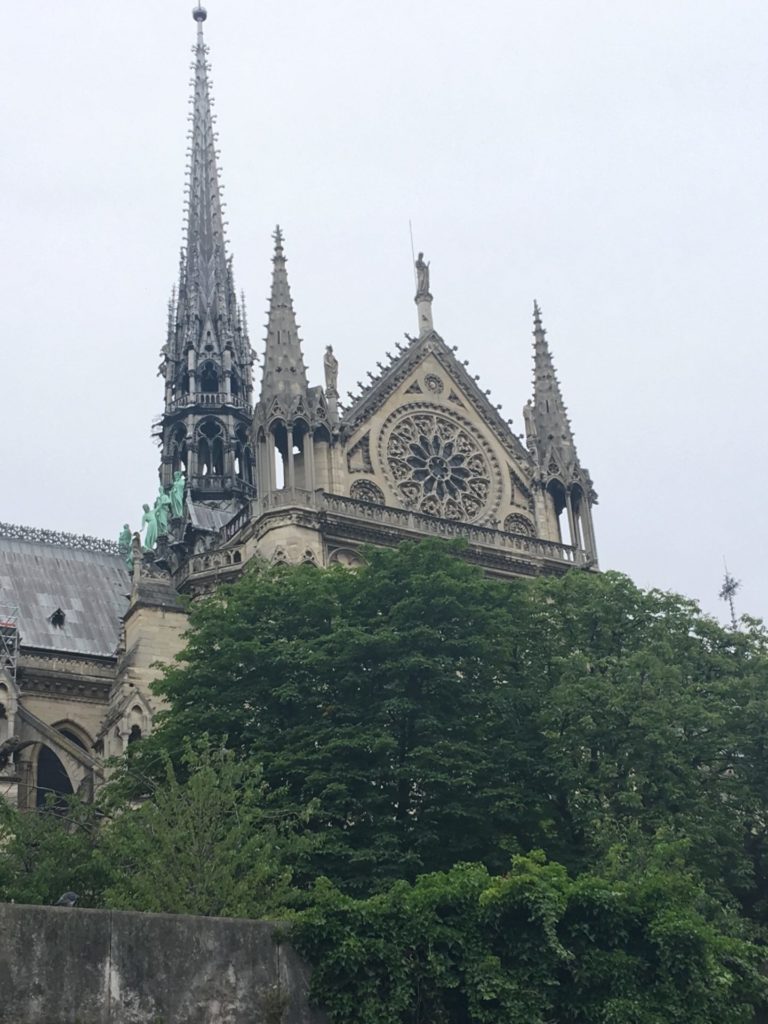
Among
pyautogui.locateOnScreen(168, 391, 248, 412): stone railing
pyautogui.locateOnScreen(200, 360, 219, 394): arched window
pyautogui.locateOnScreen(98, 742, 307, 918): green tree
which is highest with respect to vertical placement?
pyautogui.locateOnScreen(200, 360, 219, 394): arched window

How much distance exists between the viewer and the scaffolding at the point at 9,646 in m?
49.4

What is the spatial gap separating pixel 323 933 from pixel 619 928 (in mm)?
4878

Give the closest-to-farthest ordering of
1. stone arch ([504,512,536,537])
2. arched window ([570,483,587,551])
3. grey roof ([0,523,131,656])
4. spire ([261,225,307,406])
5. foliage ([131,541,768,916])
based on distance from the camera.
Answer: foliage ([131,541,768,916]) → spire ([261,225,307,406]) → stone arch ([504,512,536,537]) → arched window ([570,483,587,551]) → grey roof ([0,523,131,656])

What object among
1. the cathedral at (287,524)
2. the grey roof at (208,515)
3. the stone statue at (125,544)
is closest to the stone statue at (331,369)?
the cathedral at (287,524)

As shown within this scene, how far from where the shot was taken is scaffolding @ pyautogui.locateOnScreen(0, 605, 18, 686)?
49.4m

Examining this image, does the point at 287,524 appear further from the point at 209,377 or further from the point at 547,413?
the point at 209,377

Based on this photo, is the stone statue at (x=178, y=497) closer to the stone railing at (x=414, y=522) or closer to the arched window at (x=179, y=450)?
the arched window at (x=179, y=450)

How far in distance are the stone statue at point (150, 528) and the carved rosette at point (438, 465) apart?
12237 mm

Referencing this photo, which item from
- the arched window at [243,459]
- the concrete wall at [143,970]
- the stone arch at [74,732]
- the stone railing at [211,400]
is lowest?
the concrete wall at [143,970]

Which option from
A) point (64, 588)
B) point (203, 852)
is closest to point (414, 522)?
point (64, 588)

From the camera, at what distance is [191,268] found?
74375mm

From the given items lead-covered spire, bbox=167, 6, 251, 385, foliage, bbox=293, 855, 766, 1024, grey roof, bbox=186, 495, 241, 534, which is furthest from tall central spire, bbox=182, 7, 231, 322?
foliage, bbox=293, 855, 766, 1024

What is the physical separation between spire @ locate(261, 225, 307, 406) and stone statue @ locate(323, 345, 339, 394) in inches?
48.5

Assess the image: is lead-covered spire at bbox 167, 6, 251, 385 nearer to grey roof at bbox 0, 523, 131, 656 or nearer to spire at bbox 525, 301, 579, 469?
grey roof at bbox 0, 523, 131, 656
